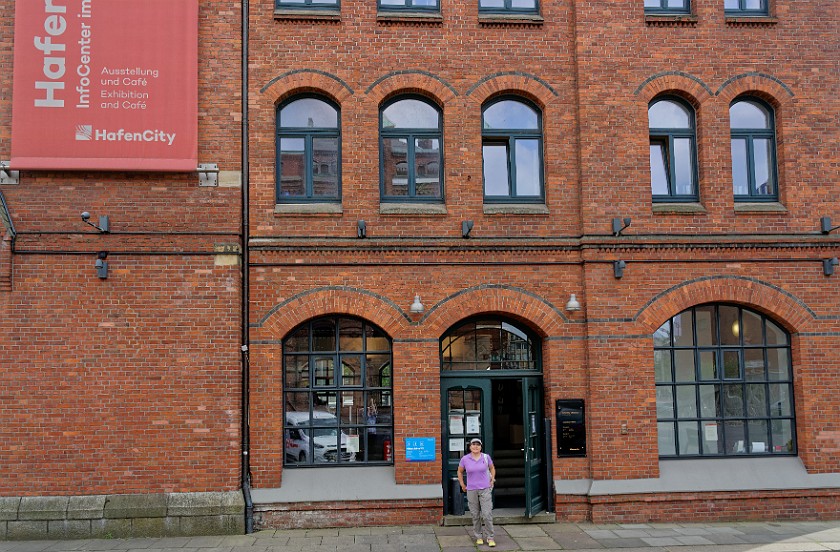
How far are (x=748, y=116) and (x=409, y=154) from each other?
5896mm

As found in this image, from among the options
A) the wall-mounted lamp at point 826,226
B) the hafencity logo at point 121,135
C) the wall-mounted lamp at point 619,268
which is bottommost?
the wall-mounted lamp at point 619,268

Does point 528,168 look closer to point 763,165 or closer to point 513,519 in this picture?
point 763,165

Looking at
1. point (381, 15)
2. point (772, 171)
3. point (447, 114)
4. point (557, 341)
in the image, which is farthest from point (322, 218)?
point (772, 171)

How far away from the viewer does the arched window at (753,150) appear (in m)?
12.1

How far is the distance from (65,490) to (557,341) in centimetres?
780

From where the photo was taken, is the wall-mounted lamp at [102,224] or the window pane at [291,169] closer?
the wall-mounted lamp at [102,224]

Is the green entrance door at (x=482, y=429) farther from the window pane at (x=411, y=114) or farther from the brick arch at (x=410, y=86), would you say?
the brick arch at (x=410, y=86)

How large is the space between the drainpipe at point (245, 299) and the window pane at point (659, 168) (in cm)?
671

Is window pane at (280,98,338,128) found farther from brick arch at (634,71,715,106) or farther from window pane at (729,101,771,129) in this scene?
window pane at (729,101,771,129)

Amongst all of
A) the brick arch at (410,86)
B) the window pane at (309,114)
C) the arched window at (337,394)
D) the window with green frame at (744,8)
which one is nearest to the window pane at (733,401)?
the arched window at (337,394)

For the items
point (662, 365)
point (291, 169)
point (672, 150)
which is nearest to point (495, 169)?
point (672, 150)

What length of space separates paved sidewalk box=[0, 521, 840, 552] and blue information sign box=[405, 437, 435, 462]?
1.01 metres

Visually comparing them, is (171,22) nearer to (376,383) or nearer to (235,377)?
(235,377)

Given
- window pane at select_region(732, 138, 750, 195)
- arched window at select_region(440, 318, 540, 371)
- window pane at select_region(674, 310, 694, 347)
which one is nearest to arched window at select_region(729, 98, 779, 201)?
window pane at select_region(732, 138, 750, 195)
